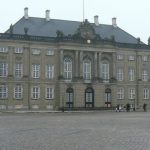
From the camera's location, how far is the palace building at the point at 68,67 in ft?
251

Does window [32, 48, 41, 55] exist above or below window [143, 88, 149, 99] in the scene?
above

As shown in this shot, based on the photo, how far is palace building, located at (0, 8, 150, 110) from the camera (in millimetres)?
76562

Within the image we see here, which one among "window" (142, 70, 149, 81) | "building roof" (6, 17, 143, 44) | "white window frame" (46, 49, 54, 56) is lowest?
"window" (142, 70, 149, 81)

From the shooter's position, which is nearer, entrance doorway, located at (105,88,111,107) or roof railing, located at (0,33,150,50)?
roof railing, located at (0,33,150,50)

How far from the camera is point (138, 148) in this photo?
1631 cm

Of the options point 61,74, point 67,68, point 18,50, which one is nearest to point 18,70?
point 18,50

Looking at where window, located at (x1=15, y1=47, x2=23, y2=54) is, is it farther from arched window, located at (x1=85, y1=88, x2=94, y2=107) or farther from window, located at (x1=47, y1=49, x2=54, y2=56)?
arched window, located at (x1=85, y1=88, x2=94, y2=107)

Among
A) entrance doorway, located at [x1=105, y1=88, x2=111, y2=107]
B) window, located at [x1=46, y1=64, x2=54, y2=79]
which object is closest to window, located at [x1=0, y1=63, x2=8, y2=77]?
window, located at [x1=46, y1=64, x2=54, y2=79]

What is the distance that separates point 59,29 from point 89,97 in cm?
1286

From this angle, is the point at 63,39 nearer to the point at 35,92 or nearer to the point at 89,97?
the point at 35,92

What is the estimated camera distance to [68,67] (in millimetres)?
81000

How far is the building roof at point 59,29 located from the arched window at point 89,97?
10.0 meters

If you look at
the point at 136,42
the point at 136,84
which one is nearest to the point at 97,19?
the point at 136,42

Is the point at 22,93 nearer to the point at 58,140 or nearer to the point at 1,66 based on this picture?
the point at 1,66
